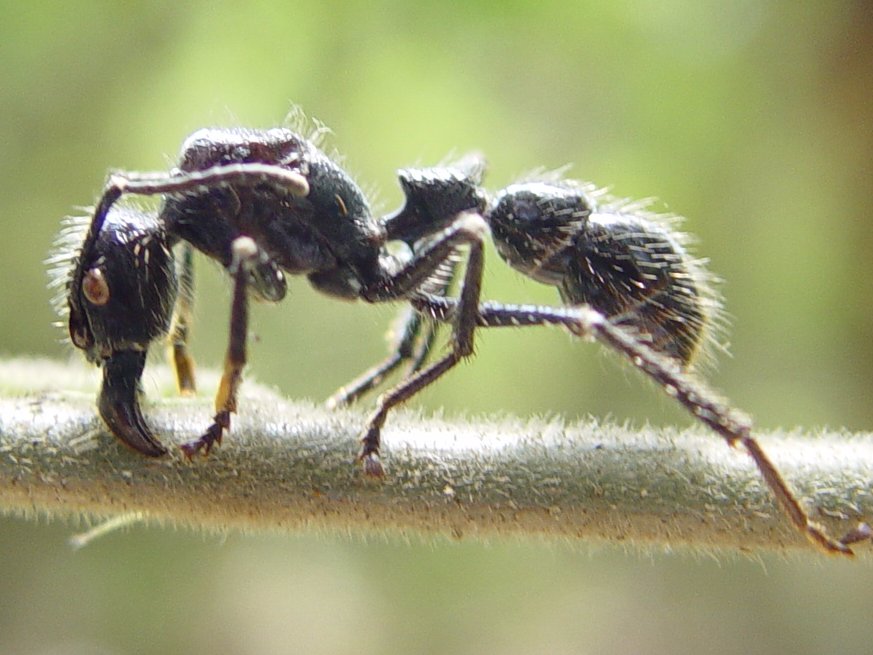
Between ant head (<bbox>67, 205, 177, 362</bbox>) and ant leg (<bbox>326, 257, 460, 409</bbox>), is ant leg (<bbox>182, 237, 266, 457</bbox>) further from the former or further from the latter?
ant leg (<bbox>326, 257, 460, 409</bbox>)

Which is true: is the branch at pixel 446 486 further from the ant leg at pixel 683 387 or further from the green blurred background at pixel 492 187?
the green blurred background at pixel 492 187

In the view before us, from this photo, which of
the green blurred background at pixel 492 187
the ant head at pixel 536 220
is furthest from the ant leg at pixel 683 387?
the green blurred background at pixel 492 187

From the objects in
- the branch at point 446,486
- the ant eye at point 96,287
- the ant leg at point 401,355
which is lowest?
the branch at point 446,486

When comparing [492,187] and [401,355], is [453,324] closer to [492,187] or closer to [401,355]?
[401,355]

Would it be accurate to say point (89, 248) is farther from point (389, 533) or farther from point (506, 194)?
point (506, 194)

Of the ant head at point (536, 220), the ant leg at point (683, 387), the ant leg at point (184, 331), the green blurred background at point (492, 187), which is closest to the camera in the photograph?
the ant leg at point (683, 387)

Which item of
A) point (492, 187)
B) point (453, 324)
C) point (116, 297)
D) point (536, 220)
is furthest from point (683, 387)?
point (492, 187)
